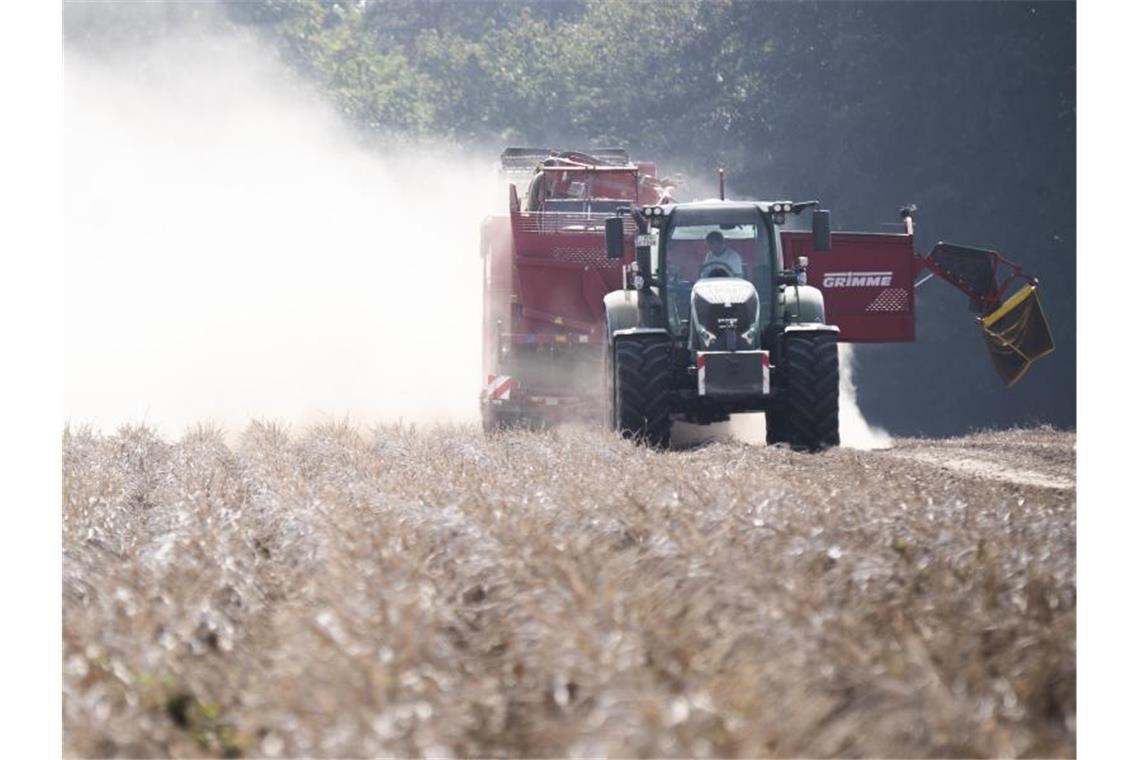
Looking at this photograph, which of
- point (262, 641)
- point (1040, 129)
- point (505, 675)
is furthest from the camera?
point (1040, 129)

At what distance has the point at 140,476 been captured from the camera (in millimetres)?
12406

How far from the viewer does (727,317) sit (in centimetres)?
1521

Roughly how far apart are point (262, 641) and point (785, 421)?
9.56m

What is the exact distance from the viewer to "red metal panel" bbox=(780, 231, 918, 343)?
19094 mm

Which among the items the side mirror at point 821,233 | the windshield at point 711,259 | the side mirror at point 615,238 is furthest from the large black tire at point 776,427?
the side mirror at point 615,238

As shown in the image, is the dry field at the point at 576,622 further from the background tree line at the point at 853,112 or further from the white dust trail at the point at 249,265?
the background tree line at the point at 853,112

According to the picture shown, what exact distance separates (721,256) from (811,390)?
1590 millimetres

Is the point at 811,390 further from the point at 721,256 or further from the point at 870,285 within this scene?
the point at 870,285

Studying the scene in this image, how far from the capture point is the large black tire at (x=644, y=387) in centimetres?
1552

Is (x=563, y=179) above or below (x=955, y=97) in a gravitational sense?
below

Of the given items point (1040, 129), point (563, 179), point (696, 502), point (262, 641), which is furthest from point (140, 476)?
point (1040, 129)

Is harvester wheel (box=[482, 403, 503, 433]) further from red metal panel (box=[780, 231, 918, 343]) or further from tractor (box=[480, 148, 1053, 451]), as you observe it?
red metal panel (box=[780, 231, 918, 343])
